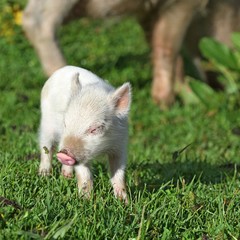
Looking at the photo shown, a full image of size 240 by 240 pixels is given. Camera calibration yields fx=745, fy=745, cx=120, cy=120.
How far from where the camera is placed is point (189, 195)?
4039 millimetres

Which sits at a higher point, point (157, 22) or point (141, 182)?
point (141, 182)

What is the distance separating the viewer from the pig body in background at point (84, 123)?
370 centimetres

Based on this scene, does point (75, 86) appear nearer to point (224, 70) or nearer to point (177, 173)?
point (177, 173)

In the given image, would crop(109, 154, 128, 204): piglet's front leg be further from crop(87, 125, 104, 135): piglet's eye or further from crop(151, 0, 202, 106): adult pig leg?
crop(151, 0, 202, 106): adult pig leg

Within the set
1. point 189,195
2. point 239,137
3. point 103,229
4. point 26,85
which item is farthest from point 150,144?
point 103,229

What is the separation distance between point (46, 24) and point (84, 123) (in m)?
4.25

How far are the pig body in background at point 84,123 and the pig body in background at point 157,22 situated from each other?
3.49 meters

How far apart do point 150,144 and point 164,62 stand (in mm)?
2092

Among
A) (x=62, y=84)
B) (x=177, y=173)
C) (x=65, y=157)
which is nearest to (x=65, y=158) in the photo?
(x=65, y=157)

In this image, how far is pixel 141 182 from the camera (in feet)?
14.9

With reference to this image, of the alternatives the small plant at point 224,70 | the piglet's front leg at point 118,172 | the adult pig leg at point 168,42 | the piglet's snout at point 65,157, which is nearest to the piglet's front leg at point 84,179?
the piglet's front leg at point 118,172

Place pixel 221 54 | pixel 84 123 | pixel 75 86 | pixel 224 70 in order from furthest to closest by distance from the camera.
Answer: pixel 224 70 < pixel 221 54 < pixel 75 86 < pixel 84 123

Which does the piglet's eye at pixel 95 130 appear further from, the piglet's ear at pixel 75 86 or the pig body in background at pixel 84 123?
the piglet's ear at pixel 75 86

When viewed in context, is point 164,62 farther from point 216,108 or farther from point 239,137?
point 239,137
